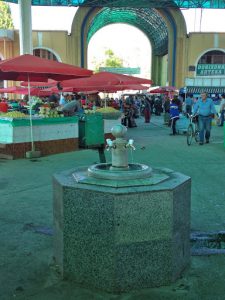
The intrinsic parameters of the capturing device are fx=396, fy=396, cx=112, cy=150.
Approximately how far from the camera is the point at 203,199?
6184 mm

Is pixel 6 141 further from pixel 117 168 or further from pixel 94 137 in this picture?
pixel 117 168

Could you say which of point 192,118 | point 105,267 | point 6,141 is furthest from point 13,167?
point 192,118

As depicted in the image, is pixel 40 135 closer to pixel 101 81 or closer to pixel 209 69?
pixel 101 81

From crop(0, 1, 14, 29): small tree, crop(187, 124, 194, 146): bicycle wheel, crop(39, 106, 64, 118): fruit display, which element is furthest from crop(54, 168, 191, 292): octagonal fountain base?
crop(0, 1, 14, 29): small tree

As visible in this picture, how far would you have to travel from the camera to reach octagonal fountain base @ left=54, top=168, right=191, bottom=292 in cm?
313

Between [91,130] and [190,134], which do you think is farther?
[190,134]

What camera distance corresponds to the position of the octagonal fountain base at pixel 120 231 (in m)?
3.13

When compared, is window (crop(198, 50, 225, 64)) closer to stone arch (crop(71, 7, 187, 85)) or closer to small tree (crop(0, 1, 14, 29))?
stone arch (crop(71, 7, 187, 85))

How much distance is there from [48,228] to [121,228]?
1934 mm

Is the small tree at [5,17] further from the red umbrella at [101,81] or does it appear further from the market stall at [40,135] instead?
the market stall at [40,135]

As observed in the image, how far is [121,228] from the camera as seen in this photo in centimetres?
313

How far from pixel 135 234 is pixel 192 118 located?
11166 millimetres

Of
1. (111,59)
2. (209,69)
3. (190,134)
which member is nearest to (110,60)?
(111,59)

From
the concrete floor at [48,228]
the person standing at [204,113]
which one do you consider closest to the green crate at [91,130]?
the concrete floor at [48,228]
